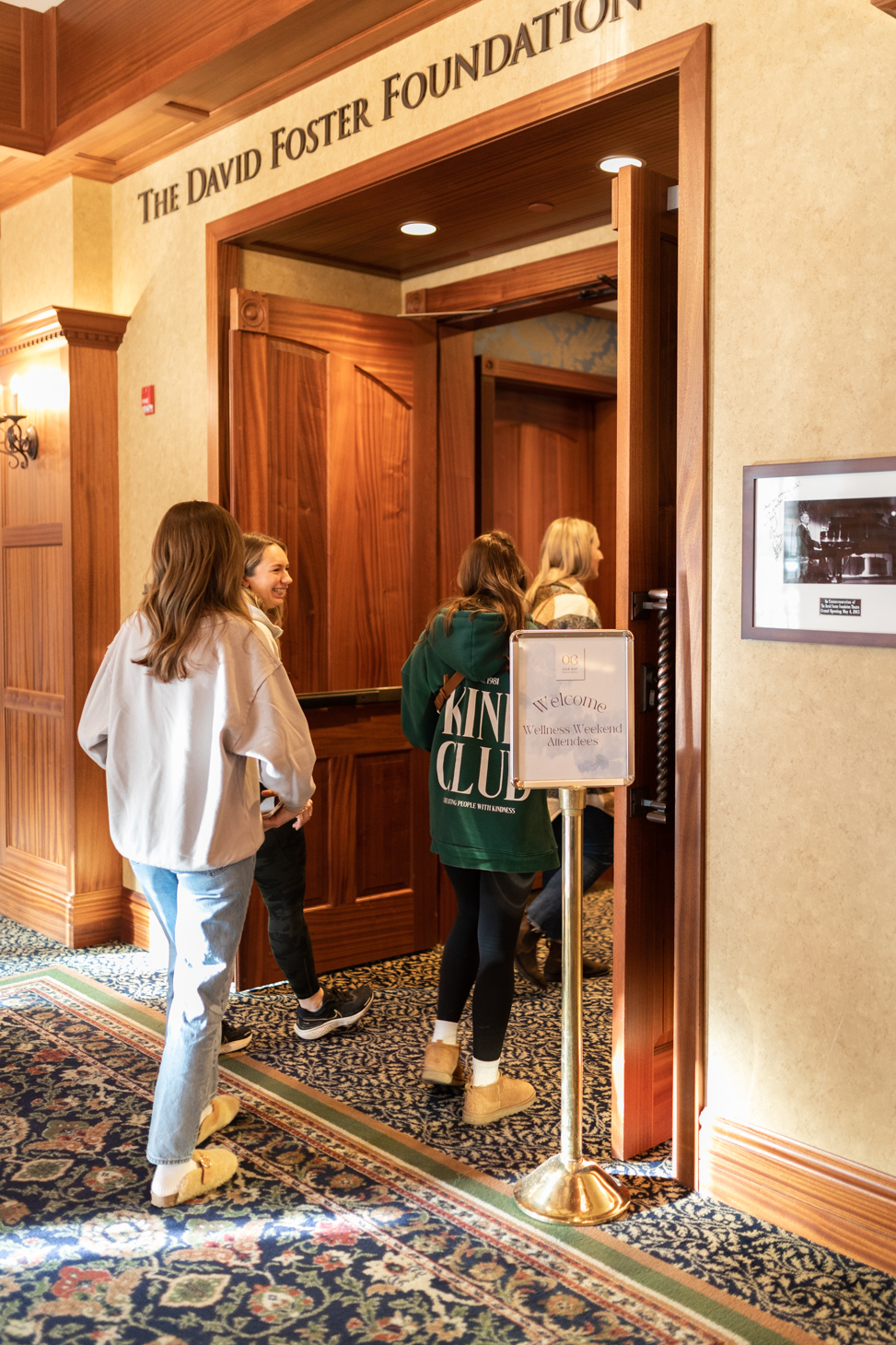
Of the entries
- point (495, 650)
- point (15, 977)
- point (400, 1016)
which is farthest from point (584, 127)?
point (15, 977)

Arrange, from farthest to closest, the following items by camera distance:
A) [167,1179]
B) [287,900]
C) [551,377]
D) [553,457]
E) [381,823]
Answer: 1. [553,457]
2. [551,377]
3. [381,823]
4. [287,900]
5. [167,1179]

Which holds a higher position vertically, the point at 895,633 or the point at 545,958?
the point at 895,633

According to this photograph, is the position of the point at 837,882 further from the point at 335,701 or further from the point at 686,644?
the point at 335,701

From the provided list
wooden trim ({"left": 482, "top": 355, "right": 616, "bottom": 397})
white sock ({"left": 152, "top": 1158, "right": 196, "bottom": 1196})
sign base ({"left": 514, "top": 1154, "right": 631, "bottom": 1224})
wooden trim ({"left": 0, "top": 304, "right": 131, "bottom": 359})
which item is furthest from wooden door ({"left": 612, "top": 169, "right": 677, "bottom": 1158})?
wooden trim ({"left": 0, "top": 304, "right": 131, "bottom": 359})

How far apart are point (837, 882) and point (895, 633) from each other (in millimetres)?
552

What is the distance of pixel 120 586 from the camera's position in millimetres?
5074

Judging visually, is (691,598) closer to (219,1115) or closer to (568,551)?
(568,551)

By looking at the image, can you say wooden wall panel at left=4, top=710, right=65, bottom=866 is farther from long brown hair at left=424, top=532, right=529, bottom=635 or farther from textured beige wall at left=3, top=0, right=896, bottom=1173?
textured beige wall at left=3, top=0, right=896, bottom=1173

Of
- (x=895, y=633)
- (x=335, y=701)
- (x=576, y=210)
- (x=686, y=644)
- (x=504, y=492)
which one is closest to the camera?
(x=895, y=633)

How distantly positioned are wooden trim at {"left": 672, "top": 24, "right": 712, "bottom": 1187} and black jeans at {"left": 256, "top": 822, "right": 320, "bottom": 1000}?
1318 millimetres

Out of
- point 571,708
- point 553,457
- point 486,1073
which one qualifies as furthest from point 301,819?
point 553,457

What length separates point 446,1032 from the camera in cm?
336

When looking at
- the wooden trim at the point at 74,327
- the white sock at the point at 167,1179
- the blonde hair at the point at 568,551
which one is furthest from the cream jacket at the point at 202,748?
the wooden trim at the point at 74,327

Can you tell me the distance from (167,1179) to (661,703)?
63.6 inches
